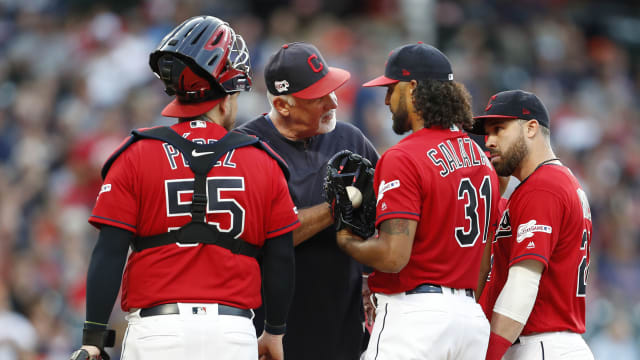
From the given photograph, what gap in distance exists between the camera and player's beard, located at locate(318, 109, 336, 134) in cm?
519

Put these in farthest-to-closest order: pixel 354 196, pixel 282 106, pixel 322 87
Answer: pixel 282 106 → pixel 322 87 → pixel 354 196

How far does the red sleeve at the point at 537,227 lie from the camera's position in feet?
14.4

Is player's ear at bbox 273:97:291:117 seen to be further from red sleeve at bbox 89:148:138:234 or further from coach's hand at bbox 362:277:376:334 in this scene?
red sleeve at bbox 89:148:138:234

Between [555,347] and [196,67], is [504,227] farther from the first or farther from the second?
[196,67]

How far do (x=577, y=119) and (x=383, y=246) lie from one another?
10324mm

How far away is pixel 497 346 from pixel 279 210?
1.39 meters

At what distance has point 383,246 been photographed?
4.29 meters

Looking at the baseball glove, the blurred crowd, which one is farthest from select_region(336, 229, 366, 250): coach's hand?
the blurred crowd

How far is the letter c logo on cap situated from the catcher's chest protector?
1.12 m

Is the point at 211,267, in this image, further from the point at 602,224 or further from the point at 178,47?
the point at 602,224

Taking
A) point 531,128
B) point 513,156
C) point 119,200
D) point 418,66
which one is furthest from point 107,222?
point 531,128

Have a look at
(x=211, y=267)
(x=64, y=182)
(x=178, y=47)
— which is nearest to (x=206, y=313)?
(x=211, y=267)

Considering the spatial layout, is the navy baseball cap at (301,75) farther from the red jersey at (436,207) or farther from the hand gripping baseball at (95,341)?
the hand gripping baseball at (95,341)

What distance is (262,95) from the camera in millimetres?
12000
